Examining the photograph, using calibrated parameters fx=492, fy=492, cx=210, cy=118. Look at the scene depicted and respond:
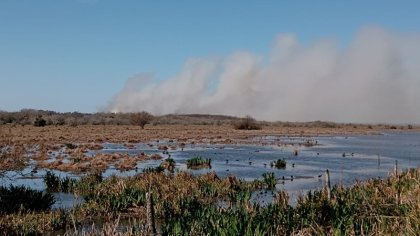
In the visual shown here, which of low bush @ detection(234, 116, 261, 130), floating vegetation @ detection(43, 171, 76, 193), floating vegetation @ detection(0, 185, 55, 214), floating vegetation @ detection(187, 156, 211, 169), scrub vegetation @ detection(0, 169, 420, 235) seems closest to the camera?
scrub vegetation @ detection(0, 169, 420, 235)

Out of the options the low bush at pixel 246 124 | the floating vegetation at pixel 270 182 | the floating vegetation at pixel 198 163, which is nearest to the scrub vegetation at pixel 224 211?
the floating vegetation at pixel 270 182

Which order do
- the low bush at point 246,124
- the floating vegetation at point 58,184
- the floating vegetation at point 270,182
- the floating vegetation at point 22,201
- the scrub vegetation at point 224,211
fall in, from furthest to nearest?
the low bush at point 246,124
the floating vegetation at point 270,182
the floating vegetation at point 58,184
the floating vegetation at point 22,201
the scrub vegetation at point 224,211

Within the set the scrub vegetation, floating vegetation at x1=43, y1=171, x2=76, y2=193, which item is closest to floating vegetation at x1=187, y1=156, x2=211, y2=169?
the scrub vegetation

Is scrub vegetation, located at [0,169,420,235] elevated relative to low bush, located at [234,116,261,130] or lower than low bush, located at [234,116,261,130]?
lower

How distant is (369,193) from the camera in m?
14.8

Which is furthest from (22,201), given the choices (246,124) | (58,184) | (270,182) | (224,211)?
(246,124)

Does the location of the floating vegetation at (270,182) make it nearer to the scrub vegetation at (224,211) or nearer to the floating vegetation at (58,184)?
the scrub vegetation at (224,211)

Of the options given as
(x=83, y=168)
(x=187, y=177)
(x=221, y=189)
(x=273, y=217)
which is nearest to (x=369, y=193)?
(x=273, y=217)

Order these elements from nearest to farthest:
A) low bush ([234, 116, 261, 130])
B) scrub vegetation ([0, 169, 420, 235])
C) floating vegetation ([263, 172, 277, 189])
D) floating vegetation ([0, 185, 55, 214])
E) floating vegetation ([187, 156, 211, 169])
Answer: scrub vegetation ([0, 169, 420, 235]) → floating vegetation ([0, 185, 55, 214]) → floating vegetation ([263, 172, 277, 189]) → floating vegetation ([187, 156, 211, 169]) → low bush ([234, 116, 261, 130])

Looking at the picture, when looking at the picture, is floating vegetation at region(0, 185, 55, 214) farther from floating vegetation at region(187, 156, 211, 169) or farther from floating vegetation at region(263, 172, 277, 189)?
floating vegetation at region(187, 156, 211, 169)

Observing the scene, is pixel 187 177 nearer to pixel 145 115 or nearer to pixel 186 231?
pixel 186 231

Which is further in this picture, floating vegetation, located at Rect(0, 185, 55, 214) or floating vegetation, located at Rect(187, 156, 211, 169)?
floating vegetation, located at Rect(187, 156, 211, 169)

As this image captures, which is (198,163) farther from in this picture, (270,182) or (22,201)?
(22,201)

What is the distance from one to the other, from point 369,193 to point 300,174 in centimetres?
1272
